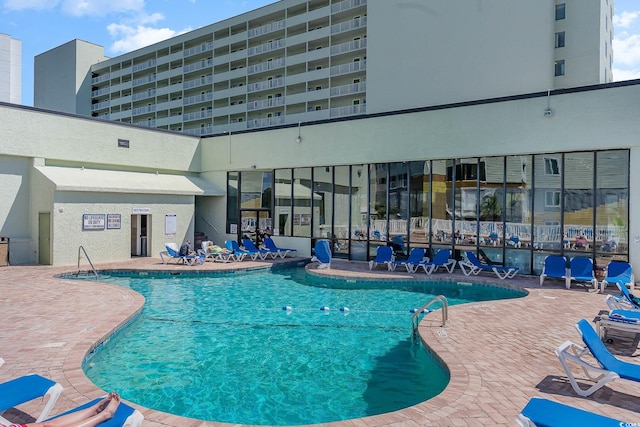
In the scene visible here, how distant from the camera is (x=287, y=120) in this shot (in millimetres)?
43062

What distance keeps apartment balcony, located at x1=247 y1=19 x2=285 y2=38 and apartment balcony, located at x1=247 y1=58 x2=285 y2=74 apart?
297cm

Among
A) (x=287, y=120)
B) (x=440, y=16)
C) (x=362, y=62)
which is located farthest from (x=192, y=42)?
(x=440, y=16)

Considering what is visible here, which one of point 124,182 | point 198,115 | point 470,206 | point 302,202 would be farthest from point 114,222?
point 198,115

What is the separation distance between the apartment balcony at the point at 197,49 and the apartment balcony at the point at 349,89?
18082mm

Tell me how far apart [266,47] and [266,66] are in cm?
190

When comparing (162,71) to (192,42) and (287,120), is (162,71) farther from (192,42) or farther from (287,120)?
(287,120)

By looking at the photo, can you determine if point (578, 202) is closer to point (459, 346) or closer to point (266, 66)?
point (459, 346)

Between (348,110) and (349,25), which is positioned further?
(349,25)

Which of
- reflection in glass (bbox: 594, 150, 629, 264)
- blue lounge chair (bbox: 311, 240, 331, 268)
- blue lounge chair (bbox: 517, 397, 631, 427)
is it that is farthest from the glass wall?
blue lounge chair (bbox: 517, 397, 631, 427)

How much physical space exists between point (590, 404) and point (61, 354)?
22.0 ft

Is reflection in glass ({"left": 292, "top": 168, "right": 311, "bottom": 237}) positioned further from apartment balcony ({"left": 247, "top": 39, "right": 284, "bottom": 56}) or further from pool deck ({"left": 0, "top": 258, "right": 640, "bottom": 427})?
apartment balcony ({"left": 247, "top": 39, "right": 284, "bottom": 56})

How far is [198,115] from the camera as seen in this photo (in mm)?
49844

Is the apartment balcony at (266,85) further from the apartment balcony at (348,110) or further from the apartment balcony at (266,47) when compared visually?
the apartment balcony at (348,110)

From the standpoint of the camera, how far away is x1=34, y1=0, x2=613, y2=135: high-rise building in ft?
87.9
